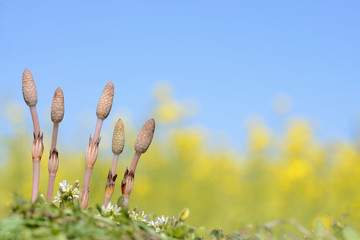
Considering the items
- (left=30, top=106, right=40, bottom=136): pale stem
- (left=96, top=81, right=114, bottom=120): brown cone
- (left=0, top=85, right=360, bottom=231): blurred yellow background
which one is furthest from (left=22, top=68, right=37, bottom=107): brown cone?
(left=0, top=85, right=360, bottom=231): blurred yellow background

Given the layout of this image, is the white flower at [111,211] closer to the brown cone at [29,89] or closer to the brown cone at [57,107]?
the brown cone at [57,107]

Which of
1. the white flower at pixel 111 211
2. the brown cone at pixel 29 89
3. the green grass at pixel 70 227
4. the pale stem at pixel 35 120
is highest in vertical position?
the brown cone at pixel 29 89

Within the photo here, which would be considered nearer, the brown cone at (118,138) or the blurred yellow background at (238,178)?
the brown cone at (118,138)

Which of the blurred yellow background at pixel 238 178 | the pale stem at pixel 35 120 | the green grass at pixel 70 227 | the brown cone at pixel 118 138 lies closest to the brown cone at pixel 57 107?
the pale stem at pixel 35 120

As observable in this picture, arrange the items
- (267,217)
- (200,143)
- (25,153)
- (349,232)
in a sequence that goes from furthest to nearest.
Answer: (200,143) → (25,153) → (267,217) → (349,232)

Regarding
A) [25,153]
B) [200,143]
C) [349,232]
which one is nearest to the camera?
[349,232]

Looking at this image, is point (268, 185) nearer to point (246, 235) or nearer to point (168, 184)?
point (168, 184)

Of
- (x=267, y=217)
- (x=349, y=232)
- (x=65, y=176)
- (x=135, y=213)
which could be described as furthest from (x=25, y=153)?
(x=349, y=232)
